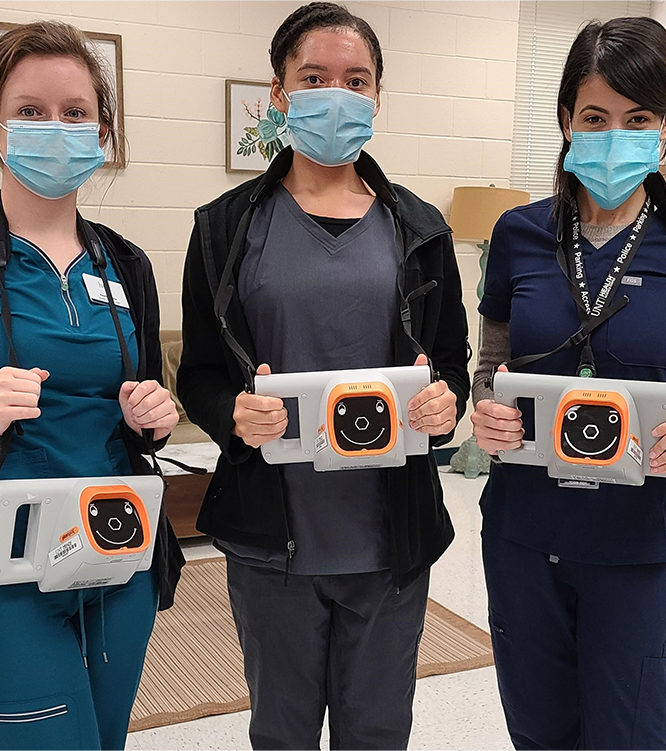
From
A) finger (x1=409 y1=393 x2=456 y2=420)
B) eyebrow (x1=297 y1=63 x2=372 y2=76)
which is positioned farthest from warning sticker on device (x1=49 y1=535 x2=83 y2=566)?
eyebrow (x1=297 y1=63 x2=372 y2=76)

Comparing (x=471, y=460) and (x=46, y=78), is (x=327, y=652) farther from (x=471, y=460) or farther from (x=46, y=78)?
(x=471, y=460)

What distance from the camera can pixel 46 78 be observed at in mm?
1427

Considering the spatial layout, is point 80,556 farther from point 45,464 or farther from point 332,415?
point 332,415

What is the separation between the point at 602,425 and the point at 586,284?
1.01ft

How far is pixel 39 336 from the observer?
1.35 meters

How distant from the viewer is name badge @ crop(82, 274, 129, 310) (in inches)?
56.6

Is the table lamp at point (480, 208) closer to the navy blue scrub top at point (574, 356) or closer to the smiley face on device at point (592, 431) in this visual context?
the navy blue scrub top at point (574, 356)

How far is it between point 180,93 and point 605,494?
11.9 ft

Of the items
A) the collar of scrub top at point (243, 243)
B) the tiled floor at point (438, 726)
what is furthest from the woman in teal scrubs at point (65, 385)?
the tiled floor at point (438, 726)

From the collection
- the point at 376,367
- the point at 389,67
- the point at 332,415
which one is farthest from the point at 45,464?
the point at 389,67

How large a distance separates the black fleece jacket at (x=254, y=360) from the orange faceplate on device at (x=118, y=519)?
196 mm

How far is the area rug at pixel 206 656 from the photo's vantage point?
8.62ft

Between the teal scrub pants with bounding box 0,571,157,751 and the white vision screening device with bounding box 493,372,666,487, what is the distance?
73cm

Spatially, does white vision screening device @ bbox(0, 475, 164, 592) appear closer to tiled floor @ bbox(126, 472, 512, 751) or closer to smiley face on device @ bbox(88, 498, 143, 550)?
smiley face on device @ bbox(88, 498, 143, 550)
